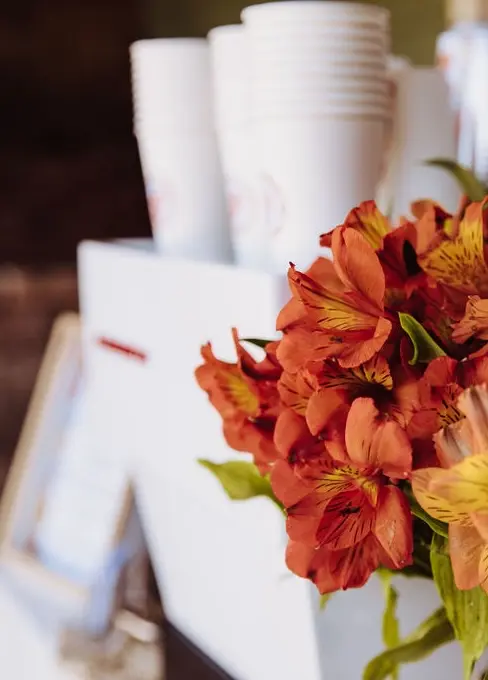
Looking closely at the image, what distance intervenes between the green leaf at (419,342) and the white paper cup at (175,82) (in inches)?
15.5

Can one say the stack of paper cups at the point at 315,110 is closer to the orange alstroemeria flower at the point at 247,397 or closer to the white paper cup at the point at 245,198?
the white paper cup at the point at 245,198

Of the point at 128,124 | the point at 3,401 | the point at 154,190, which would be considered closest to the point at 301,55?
the point at 154,190

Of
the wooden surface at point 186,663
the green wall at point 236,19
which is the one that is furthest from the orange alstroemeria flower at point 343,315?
the green wall at point 236,19

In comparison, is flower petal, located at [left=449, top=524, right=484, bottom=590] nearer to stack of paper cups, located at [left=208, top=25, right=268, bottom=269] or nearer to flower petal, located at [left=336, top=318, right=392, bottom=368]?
flower petal, located at [left=336, top=318, right=392, bottom=368]

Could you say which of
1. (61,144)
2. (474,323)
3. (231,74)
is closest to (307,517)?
(474,323)

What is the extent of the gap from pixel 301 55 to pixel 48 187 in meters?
0.68

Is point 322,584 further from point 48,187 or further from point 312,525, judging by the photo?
point 48,187

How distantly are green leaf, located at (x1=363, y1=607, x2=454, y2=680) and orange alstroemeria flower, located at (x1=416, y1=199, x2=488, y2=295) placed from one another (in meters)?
0.19

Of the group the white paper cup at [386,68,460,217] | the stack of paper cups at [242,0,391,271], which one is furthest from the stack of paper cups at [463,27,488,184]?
the stack of paper cups at [242,0,391,271]

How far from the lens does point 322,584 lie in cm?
44

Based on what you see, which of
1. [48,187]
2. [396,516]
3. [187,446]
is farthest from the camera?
[48,187]

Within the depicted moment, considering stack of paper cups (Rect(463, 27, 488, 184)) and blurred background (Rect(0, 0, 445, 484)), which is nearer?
stack of paper cups (Rect(463, 27, 488, 184))

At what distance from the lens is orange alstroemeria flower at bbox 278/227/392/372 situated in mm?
411

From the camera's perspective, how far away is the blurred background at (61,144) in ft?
3.74
